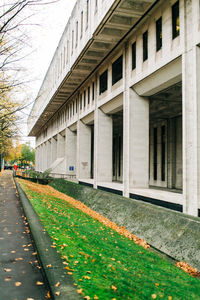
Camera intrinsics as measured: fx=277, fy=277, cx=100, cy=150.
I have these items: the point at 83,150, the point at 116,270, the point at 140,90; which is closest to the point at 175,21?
the point at 140,90

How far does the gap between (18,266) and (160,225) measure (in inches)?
219

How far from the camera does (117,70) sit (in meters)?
18.1

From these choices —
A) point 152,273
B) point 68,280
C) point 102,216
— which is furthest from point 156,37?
point 68,280

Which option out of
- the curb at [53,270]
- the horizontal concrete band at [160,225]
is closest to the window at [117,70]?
the horizontal concrete band at [160,225]

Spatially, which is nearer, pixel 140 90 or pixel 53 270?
pixel 53 270

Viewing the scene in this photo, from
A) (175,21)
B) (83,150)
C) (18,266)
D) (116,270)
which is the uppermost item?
(175,21)

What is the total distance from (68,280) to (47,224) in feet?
16.0

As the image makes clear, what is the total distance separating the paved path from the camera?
4480mm

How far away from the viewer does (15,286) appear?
4.72 m

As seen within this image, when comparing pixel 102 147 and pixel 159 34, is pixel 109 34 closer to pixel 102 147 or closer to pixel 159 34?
pixel 159 34

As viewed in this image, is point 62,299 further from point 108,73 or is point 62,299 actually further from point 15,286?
point 108,73

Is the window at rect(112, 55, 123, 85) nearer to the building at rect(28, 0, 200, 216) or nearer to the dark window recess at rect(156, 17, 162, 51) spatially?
the building at rect(28, 0, 200, 216)

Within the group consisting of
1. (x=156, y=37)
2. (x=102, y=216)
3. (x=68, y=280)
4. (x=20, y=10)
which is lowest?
(x=102, y=216)

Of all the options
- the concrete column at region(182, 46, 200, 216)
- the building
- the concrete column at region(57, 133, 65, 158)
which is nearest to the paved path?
the concrete column at region(182, 46, 200, 216)
